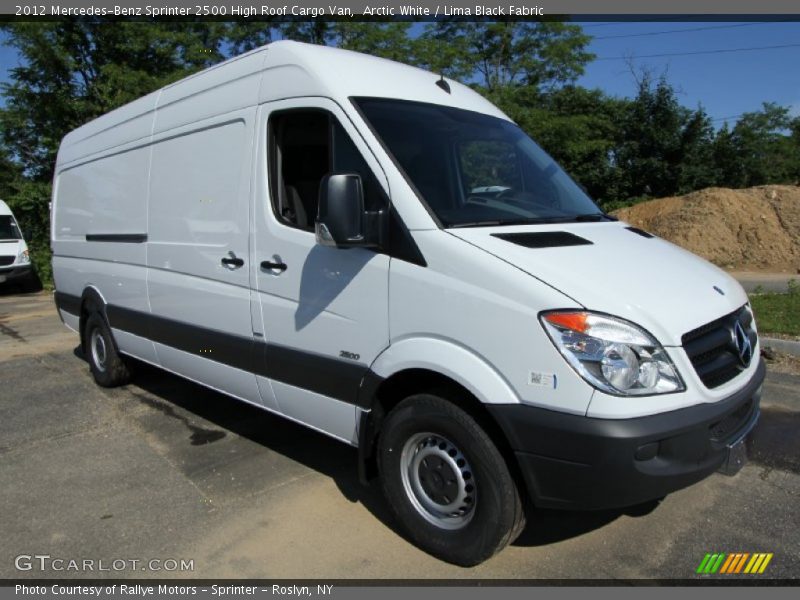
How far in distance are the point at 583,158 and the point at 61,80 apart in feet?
65.2

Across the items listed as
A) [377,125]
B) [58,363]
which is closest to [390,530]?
[377,125]

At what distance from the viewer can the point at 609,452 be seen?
7.90ft

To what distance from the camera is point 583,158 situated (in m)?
26.6

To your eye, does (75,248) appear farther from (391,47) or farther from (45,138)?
(45,138)

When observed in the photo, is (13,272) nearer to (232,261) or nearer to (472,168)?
(232,261)

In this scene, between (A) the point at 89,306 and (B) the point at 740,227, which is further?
(B) the point at 740,227

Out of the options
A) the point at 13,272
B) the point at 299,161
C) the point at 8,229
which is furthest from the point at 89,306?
the point at 8,229

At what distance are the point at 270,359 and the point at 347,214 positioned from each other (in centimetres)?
128

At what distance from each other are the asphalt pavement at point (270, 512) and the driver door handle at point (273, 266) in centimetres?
139

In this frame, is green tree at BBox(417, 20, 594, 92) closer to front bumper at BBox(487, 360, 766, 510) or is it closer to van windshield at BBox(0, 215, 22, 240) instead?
van windshield at BBox(0, 215, 22, 240)

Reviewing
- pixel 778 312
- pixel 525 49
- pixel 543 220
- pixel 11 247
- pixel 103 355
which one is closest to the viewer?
pixel 543 220

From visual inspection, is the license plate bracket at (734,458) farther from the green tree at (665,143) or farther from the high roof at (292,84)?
the green tree at (665,143)

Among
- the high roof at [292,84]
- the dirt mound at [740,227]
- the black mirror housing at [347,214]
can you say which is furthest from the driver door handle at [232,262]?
the dirt mound at [740,227]

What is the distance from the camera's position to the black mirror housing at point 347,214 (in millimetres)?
2895
